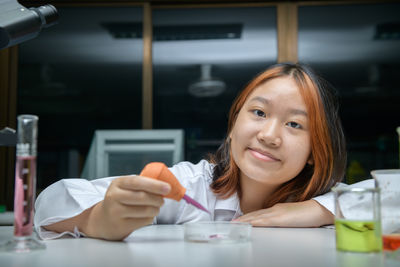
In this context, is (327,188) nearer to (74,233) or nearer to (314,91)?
(314,91)

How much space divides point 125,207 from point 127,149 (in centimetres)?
174

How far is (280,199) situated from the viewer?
1150mm

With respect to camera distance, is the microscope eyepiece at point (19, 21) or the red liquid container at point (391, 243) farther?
the microscope eyepiece at point (19, 21)

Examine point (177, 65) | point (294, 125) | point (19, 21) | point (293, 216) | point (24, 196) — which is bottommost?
point (293, 216)

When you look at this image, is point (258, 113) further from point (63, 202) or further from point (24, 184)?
point (24, 184)

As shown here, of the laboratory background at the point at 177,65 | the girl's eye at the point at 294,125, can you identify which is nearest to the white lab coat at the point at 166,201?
the girl's eye at the point at 294,125

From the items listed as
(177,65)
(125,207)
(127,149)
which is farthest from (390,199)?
(177,65)

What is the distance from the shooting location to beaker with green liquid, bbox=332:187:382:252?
552 millimetres

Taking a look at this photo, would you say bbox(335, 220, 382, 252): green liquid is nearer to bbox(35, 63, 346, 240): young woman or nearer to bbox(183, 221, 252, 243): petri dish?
bbox(183, 221, 252, 243): petri dish

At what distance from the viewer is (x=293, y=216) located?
3.16 feet

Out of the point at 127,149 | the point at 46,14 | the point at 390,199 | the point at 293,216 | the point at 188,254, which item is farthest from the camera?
the point at 127,149

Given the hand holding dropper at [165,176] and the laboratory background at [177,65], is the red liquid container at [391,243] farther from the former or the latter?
the laboratory background at [177,65]

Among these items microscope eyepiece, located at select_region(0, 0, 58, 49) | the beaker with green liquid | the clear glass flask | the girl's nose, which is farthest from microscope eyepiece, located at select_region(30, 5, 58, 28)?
the beaker with green liquid

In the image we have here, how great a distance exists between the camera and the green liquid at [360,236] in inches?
21.6
